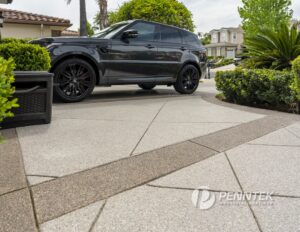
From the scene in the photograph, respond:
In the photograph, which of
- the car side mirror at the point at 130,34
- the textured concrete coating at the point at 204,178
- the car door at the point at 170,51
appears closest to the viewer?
the textured concrete coating at the point at 204,178

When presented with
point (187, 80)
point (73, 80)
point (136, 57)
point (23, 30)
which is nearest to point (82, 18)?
point (23, 30)

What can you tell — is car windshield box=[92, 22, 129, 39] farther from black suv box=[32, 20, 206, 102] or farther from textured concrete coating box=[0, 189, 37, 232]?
textured concrete coating box=[0, 189, 37, 232]

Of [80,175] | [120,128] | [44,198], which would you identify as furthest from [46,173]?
[120,128]

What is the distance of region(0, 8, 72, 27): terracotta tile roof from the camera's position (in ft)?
46.3

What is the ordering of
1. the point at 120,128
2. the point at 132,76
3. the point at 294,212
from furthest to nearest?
the point at 132,76, the point at 120,128, the point at 294,212

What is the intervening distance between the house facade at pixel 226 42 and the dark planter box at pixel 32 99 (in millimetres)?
68569

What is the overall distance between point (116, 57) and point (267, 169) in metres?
4.57

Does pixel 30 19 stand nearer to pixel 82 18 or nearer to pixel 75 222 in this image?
pixel 82 18

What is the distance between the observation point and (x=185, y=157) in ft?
9.37

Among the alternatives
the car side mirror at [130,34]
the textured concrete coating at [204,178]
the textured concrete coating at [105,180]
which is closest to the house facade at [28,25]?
the car side mirror at [130,34]

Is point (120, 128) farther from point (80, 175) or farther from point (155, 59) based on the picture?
point (155, 59)

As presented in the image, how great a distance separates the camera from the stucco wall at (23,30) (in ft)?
46.8

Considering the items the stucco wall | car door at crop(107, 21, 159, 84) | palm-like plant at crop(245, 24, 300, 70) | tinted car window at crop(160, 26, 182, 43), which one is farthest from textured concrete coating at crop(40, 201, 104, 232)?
the stucco wall

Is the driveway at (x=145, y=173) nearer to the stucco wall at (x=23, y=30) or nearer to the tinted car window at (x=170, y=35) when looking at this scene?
the tinted car window at (x=170, y=35)
